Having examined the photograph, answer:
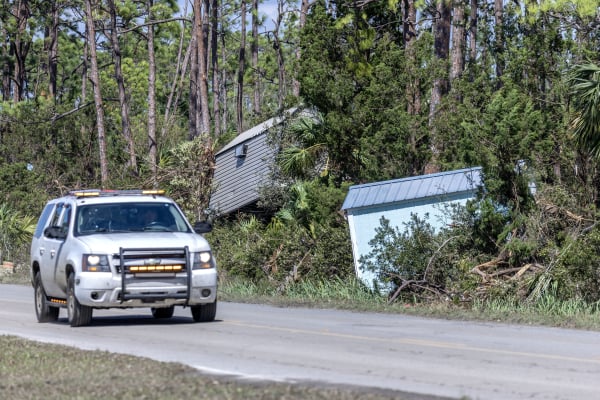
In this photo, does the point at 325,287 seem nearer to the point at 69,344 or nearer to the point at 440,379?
the point at 69,344

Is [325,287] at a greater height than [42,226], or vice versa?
[42,226]

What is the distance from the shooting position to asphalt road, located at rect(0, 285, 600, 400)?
10789mm

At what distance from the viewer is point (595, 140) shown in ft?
70.6

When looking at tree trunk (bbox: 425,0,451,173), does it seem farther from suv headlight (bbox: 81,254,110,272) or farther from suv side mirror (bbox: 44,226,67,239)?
suv headlight (bbox: 81,254,110,272)

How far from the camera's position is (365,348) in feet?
45.6

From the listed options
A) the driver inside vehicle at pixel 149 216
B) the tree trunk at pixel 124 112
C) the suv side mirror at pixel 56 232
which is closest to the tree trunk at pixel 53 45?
the tree trunk at pixel 124 112

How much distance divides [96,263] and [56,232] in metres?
1.67

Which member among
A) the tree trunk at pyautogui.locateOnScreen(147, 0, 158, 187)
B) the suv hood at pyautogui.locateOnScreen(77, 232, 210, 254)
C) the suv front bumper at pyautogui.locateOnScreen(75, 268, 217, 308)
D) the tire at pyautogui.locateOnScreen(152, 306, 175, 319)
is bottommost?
the tire at pyautogui.locateOnScreen(152, 306, 175, 319)

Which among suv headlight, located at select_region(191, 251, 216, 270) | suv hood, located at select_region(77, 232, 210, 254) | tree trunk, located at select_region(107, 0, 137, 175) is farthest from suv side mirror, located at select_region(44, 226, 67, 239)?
tree trunk, located at select_region(107, 0, 137, 175)

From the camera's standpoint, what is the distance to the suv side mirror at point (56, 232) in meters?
18.0

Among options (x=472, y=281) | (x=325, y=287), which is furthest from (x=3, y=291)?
(x=472, y=281)

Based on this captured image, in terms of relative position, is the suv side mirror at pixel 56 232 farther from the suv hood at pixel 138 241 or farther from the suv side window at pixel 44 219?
the suv side window at pixel 44 219

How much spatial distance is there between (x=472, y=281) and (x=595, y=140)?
3.51 metres

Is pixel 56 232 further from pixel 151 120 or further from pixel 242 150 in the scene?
pixel 151 120
